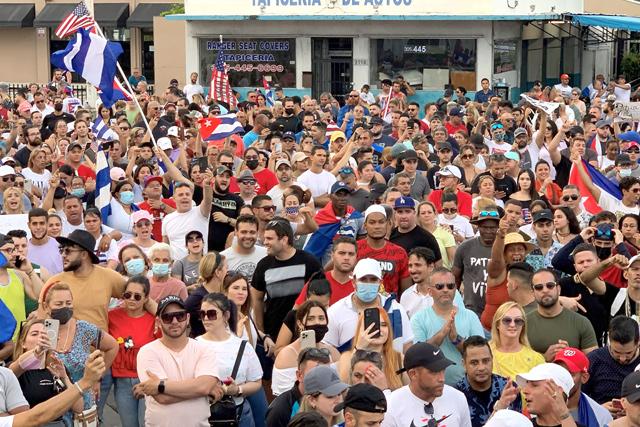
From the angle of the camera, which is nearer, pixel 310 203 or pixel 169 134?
pixel 310 203

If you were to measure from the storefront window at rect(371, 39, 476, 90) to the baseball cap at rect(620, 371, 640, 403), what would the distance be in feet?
90.1

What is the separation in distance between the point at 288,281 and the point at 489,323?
157 cm

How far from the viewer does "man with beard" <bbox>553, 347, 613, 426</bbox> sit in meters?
7.94

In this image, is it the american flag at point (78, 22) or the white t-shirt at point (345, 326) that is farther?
the american flag at point (78, 22)

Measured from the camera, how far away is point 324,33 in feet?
117

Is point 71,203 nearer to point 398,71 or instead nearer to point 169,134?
point 169,134

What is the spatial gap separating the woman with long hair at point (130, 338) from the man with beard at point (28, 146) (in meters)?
8.12

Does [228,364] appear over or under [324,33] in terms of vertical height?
under

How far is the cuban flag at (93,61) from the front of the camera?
18.0 m

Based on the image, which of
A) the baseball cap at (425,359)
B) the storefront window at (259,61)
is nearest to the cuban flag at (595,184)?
the baseball cap at (425,359)

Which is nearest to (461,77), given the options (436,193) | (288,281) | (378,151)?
(378,151)

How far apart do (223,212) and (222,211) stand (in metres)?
0.02

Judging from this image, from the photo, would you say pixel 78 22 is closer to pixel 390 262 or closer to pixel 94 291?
pixel 390 262

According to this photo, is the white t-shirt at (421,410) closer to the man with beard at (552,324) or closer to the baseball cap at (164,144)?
the man with beard at (552,324)
